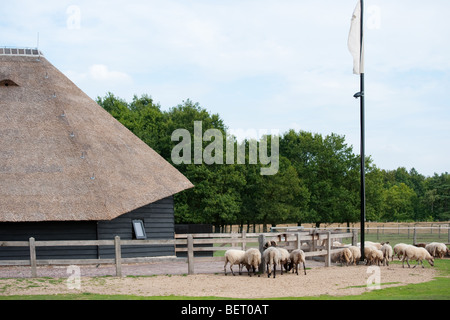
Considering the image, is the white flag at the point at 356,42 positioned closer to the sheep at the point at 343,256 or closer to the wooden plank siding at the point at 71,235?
the sheep at the point at 343,256

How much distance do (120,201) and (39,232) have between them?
362cm

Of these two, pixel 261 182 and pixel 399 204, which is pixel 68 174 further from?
pixel 399 204

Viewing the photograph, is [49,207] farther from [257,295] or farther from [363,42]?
[363,42]

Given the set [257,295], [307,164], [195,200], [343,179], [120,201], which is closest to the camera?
[257,295]

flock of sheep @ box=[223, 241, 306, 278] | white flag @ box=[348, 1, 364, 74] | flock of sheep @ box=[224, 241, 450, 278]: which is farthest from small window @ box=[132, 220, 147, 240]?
white flag @ box=[348, 1, 364, 74]

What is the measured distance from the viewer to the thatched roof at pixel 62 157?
21453mm

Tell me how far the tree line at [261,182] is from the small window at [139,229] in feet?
78.8

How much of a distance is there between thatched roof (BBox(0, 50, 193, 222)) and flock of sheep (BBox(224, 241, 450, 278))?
616 centimetres

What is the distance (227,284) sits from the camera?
14906 millimetres

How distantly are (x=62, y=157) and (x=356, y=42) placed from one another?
44.2ft

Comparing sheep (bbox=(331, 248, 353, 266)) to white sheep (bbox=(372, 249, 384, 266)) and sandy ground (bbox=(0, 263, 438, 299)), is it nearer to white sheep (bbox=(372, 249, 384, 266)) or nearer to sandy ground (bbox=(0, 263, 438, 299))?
white sheep (bbox=(372, 249, 384, 266))

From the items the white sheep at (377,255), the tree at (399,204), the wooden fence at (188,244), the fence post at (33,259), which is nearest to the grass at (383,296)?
the fence post at (33,259)

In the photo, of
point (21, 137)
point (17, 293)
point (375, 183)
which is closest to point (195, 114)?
point (375, 183)

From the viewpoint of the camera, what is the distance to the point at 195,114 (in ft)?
169
